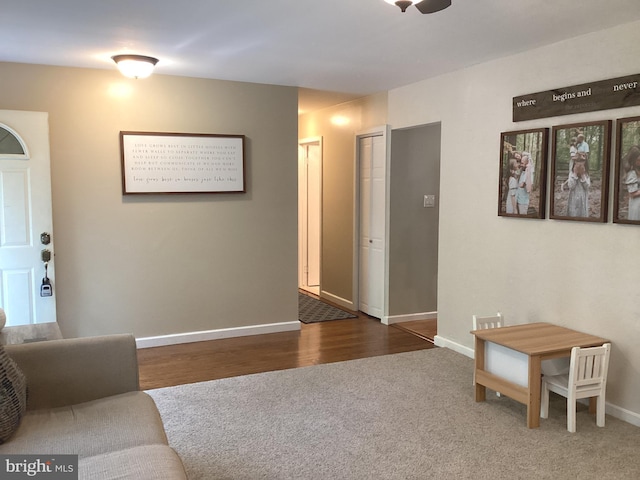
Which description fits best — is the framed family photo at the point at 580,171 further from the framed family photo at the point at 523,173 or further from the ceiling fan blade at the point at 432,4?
the ceiling fan blade at the point at 432,4

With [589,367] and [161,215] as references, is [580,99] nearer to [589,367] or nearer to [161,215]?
[589,367]

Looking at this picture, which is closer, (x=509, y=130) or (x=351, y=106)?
(x=509, y=130)

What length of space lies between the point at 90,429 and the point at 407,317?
401 cm

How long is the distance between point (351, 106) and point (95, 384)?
4356mm

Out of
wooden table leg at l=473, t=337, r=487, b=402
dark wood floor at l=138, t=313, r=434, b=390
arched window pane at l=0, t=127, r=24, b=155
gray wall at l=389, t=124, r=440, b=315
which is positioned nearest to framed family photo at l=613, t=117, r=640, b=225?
wooden table leg at l=473, t=337, r=487, b=402

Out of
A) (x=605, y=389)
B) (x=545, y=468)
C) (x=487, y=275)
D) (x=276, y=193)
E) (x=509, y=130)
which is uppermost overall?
(x=509, y=130)

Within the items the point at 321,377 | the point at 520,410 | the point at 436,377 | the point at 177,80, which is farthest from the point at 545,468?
the point at 177,80

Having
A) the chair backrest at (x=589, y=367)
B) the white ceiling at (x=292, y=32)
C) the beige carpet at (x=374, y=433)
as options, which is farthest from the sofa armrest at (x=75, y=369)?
the chair backrest at (x=589, y=367)

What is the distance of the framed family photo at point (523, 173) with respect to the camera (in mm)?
3678

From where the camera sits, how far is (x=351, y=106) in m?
6.00

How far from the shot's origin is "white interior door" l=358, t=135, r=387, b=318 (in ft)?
18.2

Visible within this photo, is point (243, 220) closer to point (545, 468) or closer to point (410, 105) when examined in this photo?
point (410, 105)

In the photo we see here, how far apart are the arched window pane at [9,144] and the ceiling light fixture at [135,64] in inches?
38.1

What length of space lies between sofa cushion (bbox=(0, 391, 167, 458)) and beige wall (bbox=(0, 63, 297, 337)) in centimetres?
233
